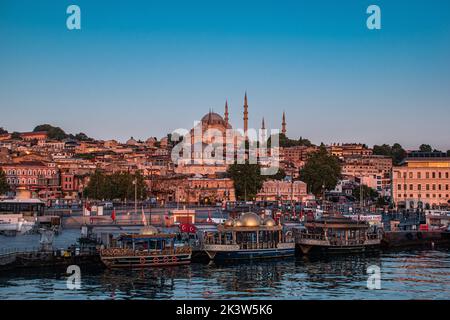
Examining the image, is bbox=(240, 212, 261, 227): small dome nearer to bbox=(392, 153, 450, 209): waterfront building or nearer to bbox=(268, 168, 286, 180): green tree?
bbox=(392, 153, 450, 209): waterfront building

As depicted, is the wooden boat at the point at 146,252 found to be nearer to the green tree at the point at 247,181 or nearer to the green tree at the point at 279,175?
the green tree at the point at 247,181

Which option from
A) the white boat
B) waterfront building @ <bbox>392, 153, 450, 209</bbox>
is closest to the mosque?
waterfront building @ <bbox>392, 153, 450, 209</bbox>

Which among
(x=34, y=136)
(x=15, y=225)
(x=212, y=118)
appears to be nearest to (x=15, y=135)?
→ (x=34, y=136)

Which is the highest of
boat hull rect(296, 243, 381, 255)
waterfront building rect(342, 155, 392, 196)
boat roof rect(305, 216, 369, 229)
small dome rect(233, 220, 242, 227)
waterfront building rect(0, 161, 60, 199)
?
waterfront building rect(342, 155, 392, 196)

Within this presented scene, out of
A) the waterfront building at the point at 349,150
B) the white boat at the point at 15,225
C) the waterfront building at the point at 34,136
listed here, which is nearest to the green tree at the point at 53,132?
the waterfront building at the point at 34,136

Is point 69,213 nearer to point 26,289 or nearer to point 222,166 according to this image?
point 26,289

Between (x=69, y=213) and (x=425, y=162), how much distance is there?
3754cm

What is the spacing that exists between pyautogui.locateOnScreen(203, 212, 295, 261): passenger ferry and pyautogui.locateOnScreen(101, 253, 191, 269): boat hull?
2207 millimetres

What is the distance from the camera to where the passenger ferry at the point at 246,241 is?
3278 centimetres

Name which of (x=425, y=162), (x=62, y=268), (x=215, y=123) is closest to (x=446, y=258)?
(x=62, y=268)

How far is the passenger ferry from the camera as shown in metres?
32.8

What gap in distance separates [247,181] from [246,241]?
200 ft

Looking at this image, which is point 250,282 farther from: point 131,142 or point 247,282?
point 131,142

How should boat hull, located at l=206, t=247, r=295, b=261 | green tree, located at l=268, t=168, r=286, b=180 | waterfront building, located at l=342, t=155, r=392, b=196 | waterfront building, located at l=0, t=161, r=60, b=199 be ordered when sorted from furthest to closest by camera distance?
1. waterfront building, located at l=342, t=155, r=392, b=196
2. green tree, located at l=268, t=168, r=286, b=180
3. waterfront building, located at l=0, t=161, r=60, b=199
4. boat hull, located at l=206, t=247, r=295, b=261
